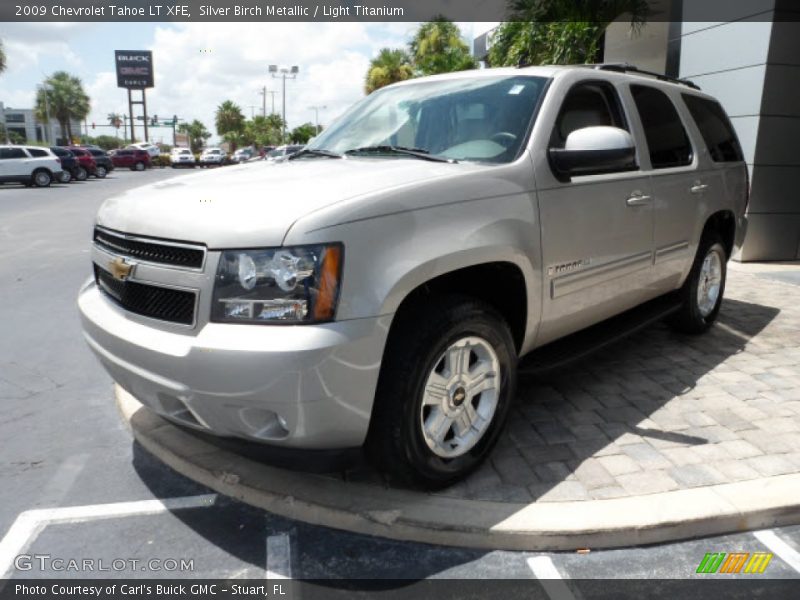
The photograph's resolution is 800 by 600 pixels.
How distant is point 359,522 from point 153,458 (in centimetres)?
131

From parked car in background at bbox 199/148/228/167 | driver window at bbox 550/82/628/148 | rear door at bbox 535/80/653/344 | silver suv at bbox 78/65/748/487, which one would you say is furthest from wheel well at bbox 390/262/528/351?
parked car in background at bbox 199/148/228/167

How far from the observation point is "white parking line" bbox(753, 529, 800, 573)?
8.50 feet

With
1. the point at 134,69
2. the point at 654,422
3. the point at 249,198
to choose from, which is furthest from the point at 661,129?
the point at 134,69

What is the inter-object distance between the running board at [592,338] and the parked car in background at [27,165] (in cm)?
2684

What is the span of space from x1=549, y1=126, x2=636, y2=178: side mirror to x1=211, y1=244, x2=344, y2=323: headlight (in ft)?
4.71

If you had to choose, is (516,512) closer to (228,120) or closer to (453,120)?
(453,120)

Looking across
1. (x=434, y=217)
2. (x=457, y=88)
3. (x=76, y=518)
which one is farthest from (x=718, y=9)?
(x=76, y=518)

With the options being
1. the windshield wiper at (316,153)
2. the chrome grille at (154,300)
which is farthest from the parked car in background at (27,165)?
the chrome grille at (154,300)

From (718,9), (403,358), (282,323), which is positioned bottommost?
(403,358)

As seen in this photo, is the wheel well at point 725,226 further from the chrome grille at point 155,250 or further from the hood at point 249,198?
the chrome grille at point 155,250

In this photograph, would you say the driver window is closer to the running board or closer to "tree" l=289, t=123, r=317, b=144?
the running board

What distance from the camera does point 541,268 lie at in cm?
316

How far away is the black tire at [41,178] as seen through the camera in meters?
25.7

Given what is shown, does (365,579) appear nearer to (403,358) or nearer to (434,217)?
(403,358)
